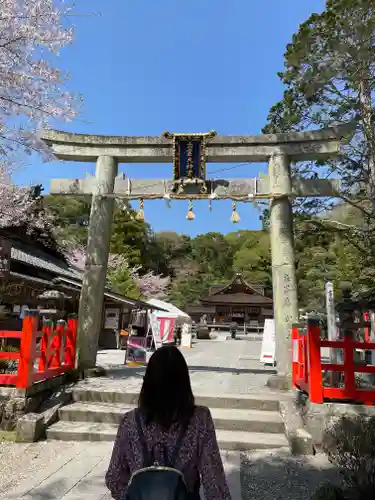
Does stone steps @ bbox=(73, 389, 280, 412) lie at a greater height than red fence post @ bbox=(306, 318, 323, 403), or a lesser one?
lesser

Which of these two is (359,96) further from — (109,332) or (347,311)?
(109,332)

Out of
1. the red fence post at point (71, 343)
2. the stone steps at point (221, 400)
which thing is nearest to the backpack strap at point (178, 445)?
the stone steps at point (221, 400)

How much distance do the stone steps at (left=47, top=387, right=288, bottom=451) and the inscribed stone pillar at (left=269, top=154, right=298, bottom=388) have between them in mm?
1169

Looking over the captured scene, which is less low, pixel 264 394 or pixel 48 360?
pixel 48 360

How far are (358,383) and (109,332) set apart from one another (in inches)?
559

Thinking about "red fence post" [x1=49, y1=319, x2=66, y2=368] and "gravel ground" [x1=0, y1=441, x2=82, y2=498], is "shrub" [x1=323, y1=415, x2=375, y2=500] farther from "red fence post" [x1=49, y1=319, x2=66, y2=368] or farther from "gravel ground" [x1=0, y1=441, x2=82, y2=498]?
"red fence post" [x1=49, y1=319, x2=66, y2=368]

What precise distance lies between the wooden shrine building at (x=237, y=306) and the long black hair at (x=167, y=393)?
145ft

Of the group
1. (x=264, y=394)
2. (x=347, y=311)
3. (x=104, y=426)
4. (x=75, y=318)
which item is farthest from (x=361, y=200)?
(x=104, y=426)

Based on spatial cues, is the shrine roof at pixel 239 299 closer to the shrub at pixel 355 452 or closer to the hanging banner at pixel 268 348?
the hanging banner at pixel 268 348

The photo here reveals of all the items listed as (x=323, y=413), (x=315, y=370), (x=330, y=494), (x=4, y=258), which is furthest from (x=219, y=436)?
(x=4, y=258)

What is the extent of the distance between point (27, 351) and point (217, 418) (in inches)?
123

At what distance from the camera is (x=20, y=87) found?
7.22 m

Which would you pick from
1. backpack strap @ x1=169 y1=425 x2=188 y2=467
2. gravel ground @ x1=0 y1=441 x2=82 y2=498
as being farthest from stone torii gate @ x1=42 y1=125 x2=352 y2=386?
backpack strap @ x1=169 y1=425 x2=188 y2=467

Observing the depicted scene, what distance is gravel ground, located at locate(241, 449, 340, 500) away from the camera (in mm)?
4145
